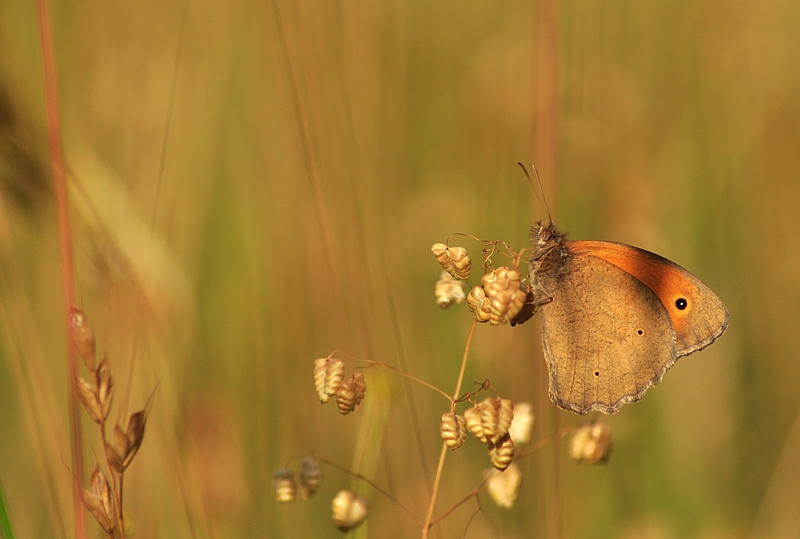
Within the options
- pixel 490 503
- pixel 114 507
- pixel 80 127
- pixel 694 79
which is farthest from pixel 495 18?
pixel 114 507

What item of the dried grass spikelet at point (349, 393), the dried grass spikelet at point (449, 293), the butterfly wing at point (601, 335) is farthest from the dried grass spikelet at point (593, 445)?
the dried grass spikelet at point (349, 393)

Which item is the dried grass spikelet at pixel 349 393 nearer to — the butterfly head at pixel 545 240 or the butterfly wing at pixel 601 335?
the butterfly wing at pixel 601 335

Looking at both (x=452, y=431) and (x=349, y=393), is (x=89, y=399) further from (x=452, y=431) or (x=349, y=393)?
(x=452, y=431)

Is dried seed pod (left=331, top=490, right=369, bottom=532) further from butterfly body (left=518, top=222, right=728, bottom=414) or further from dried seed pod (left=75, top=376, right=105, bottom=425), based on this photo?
butterfly body (left=518, top=222, right=728, bottom=414)

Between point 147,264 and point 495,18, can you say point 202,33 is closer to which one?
point 147,264

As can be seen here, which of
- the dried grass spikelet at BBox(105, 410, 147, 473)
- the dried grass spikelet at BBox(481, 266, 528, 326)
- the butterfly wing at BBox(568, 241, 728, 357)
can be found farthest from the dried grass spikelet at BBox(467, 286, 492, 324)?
the butterfly wing at BBox(568, 241, 728, 357)

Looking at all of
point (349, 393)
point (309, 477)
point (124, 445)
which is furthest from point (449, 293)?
point (124, 445)
